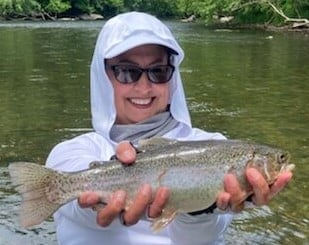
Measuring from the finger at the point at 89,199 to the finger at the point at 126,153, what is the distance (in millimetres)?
189

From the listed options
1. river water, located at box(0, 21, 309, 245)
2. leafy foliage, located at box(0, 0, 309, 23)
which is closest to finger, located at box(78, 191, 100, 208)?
river water, located at box(0, 21, 309, 245)

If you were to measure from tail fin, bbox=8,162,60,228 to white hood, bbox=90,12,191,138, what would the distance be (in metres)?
0.54

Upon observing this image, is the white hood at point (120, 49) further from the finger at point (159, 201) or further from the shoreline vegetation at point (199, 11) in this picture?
the shoreline vegetation at point (199, 11)

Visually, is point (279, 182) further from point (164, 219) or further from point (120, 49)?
point (120, 49)

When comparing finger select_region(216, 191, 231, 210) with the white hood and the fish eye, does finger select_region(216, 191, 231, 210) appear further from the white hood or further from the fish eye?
the white hood

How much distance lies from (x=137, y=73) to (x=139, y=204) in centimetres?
82

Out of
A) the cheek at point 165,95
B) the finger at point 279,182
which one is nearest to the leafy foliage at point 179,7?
the cheek at point 165,95

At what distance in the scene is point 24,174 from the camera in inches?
121

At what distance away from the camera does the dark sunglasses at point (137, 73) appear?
3477 mm

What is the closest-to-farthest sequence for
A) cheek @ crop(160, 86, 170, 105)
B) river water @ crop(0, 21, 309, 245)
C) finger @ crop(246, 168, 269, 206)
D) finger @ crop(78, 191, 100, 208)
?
finger @ crop(246, 168, 269, 206) < finger @ crop(78, 191, 100, 208) < cheek @ crop(160, 86, 170, 105) < river water @ crop(0, 21, 309, 245)

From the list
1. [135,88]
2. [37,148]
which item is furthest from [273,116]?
[135,88]

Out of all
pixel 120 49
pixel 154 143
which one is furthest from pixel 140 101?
pixel 154 143

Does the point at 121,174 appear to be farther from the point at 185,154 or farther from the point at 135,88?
the point at 135,88

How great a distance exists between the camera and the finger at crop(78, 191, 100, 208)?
2.98 m
